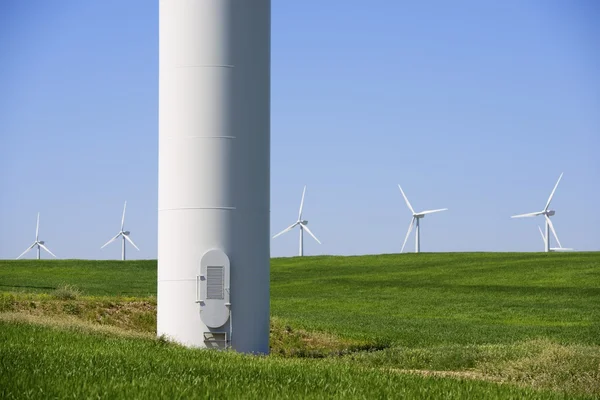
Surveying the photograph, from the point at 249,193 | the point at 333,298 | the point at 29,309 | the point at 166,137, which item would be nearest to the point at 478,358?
the point at 249,193

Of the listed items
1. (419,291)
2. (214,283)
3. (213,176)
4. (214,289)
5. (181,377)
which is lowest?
(181,377)

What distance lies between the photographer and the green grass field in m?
13.0

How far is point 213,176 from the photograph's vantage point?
2202cm

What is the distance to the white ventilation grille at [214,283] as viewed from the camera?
22.0 meters

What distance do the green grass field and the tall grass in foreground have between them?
3cm

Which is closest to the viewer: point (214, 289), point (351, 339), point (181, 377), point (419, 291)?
point (181, 377)

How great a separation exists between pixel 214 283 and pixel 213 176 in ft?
7.75

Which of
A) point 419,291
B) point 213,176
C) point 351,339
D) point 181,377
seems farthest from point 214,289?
point 419,291

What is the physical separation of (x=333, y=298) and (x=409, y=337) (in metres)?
22.1

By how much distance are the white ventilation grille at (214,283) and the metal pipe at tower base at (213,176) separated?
2 cm

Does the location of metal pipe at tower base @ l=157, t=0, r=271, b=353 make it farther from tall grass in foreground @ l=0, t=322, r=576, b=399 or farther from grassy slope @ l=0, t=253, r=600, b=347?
grassy slope @ l=0, t=253, r=600, b=347

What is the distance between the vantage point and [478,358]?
20.3 m

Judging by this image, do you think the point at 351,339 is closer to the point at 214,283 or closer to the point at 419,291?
the point at 214,283

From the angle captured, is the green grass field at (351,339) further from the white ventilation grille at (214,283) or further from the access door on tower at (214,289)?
the white ventilation grille at (214,283)
